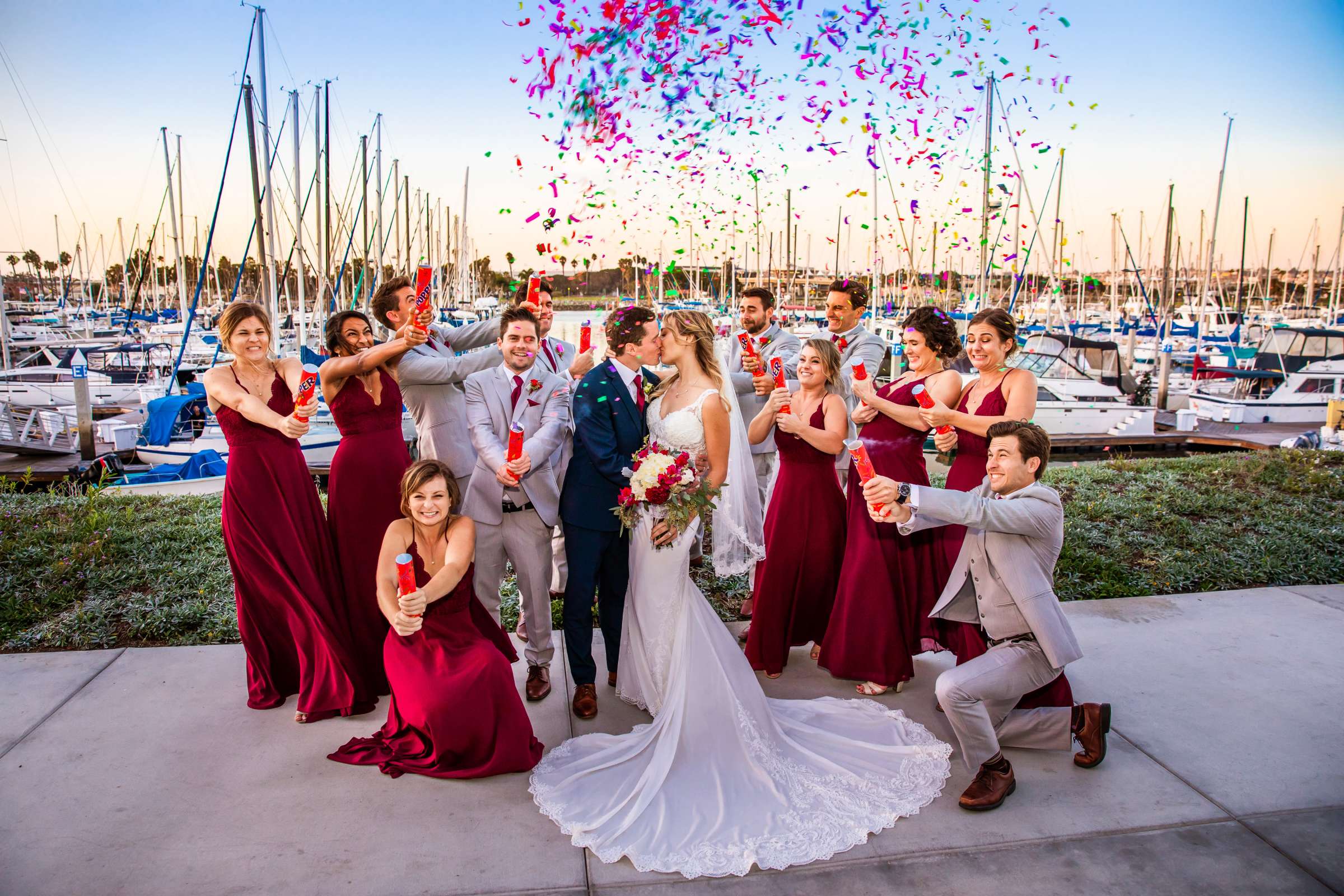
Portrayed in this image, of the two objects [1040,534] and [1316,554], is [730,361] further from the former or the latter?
[1316,554]

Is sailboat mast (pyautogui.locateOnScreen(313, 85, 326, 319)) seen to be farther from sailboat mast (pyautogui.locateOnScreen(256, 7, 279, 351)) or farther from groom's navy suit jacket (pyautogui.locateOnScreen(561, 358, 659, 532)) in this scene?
groom's navy suit jacket (pyautogui.locateOnScreen(561, 358, 659, 532))

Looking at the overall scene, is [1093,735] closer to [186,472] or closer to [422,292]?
[422,292]

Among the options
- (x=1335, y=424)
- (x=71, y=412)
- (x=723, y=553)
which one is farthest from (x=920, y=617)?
(x=71, y=412)

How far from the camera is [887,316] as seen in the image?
33562 mm

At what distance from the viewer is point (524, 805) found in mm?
3635

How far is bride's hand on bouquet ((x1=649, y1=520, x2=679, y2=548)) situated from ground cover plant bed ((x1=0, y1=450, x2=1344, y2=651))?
1948 mm

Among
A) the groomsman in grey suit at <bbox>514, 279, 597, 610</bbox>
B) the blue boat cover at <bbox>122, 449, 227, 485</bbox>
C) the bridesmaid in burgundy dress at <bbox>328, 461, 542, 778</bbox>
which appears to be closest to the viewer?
the bridesmaid in burgundy dress at <bbox>328, 461, 542, 778</bbox>

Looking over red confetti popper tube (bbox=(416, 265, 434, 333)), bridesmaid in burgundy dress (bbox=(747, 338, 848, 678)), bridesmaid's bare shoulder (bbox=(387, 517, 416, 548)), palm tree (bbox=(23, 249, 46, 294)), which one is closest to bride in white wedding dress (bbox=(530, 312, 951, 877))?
bridesmaid in burgundy dress (bbox=(747, 338, 848, 678))

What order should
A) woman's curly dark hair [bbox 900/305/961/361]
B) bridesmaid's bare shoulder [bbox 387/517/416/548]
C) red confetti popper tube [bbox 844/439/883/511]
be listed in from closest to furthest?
red confetti popper tube [bbox 844/439/883/511] < bridesmaid's bare shoulder [bbox 387/517/416/548] < woman's curly dark hair [bbox 900/305/961/361]

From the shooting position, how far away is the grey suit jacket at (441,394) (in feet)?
16.3

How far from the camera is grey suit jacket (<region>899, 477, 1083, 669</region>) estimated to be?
3.67 meters

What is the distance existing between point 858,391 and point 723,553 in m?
1.25

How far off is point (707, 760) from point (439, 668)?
1.33m

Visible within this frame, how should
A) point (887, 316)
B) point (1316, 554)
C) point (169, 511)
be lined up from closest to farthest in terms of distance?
1. point (1316, 554)
2. point (169, 511)
3. point (887, 316)
